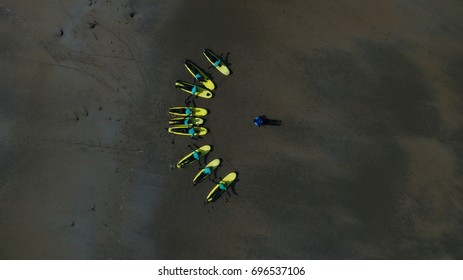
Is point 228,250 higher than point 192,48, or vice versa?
point 192,48

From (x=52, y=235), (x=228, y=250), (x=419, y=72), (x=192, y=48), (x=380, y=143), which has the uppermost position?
(x=419, y=72)

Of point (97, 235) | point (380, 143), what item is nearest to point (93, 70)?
point (97, 235)

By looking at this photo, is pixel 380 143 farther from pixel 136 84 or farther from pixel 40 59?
pixel 40 59

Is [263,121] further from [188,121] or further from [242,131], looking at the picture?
[188,121]

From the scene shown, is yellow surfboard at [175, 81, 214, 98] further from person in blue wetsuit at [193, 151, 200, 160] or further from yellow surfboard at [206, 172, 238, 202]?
yellow surfboard at [206, 172, 238, 202]

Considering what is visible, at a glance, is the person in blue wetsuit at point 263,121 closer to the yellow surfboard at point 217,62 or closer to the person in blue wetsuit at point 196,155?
the yellow surfboard at point 217,62

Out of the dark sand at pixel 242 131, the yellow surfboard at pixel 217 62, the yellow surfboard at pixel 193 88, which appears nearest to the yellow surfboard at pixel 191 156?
the dark sand at pixel 242 131
